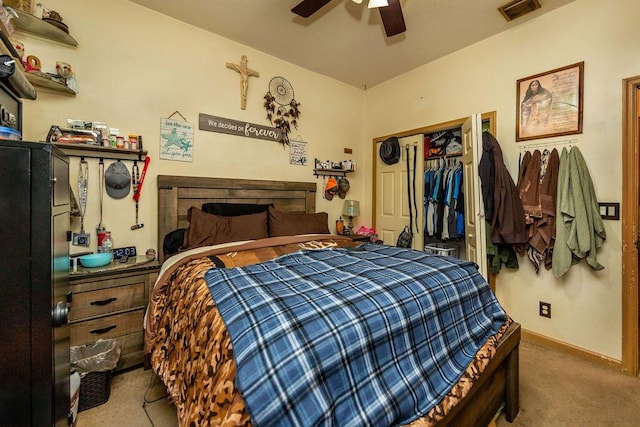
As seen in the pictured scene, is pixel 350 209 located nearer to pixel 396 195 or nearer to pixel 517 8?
pixel 396 195

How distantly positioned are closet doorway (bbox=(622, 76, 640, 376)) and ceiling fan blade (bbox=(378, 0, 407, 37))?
168 centimetres

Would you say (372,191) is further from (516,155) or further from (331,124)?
(516,155)

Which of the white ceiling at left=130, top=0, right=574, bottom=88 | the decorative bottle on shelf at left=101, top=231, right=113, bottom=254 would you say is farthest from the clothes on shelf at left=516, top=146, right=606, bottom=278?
the decorative bottle on shelf at left=101, top=231, right=113, bottom=254

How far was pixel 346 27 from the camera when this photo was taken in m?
2.63

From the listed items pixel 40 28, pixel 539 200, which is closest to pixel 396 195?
pixel 539 200

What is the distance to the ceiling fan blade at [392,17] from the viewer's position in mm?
1861

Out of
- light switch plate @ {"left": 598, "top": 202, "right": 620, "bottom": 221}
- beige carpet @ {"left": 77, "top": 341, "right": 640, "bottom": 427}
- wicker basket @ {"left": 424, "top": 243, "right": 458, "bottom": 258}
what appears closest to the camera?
beige carpet @ {"left": 77, "top": 341, "right": 640, "bottom": 427}

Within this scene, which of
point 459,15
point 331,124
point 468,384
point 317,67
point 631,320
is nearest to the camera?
point 468,384

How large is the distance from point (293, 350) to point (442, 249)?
110 inches

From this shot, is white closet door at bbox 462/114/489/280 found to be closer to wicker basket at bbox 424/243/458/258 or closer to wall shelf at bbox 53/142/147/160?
wicker basket at bbox 424/243/458/258

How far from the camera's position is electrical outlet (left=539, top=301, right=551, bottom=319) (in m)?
2.42

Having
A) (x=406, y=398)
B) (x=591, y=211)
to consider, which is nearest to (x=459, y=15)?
(x=591, y=211)

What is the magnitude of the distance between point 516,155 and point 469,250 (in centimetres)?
96

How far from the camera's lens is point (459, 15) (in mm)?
2453
